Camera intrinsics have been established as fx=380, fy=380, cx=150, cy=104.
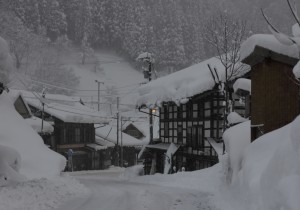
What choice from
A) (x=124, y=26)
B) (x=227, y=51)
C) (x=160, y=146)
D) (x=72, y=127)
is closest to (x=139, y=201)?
(x=227, y=51)

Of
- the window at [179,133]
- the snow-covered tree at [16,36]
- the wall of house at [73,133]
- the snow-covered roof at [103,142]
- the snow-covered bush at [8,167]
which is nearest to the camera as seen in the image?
the snow-covered bush at [8,167]

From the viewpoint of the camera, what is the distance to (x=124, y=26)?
82312 millimetres

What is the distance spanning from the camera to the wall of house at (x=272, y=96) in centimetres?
1075

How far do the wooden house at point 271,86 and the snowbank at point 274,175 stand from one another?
5.21ft

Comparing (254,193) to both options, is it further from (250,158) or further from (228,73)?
(228,73)

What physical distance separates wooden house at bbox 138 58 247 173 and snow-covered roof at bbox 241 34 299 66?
899 centimetres

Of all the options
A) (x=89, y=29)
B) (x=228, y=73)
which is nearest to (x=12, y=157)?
(x=228, y=73)

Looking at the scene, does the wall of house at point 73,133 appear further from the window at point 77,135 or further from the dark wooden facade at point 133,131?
the dark wooden facade at point 133,131

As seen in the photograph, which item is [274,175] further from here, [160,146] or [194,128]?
[160,146]

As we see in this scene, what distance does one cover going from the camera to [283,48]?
1062cm

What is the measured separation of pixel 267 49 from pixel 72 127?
33707 millimetres

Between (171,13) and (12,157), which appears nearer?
(12,157)

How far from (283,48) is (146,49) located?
69.1 meters

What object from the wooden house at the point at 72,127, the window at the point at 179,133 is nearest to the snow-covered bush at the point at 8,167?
the window at the point at 179,133
